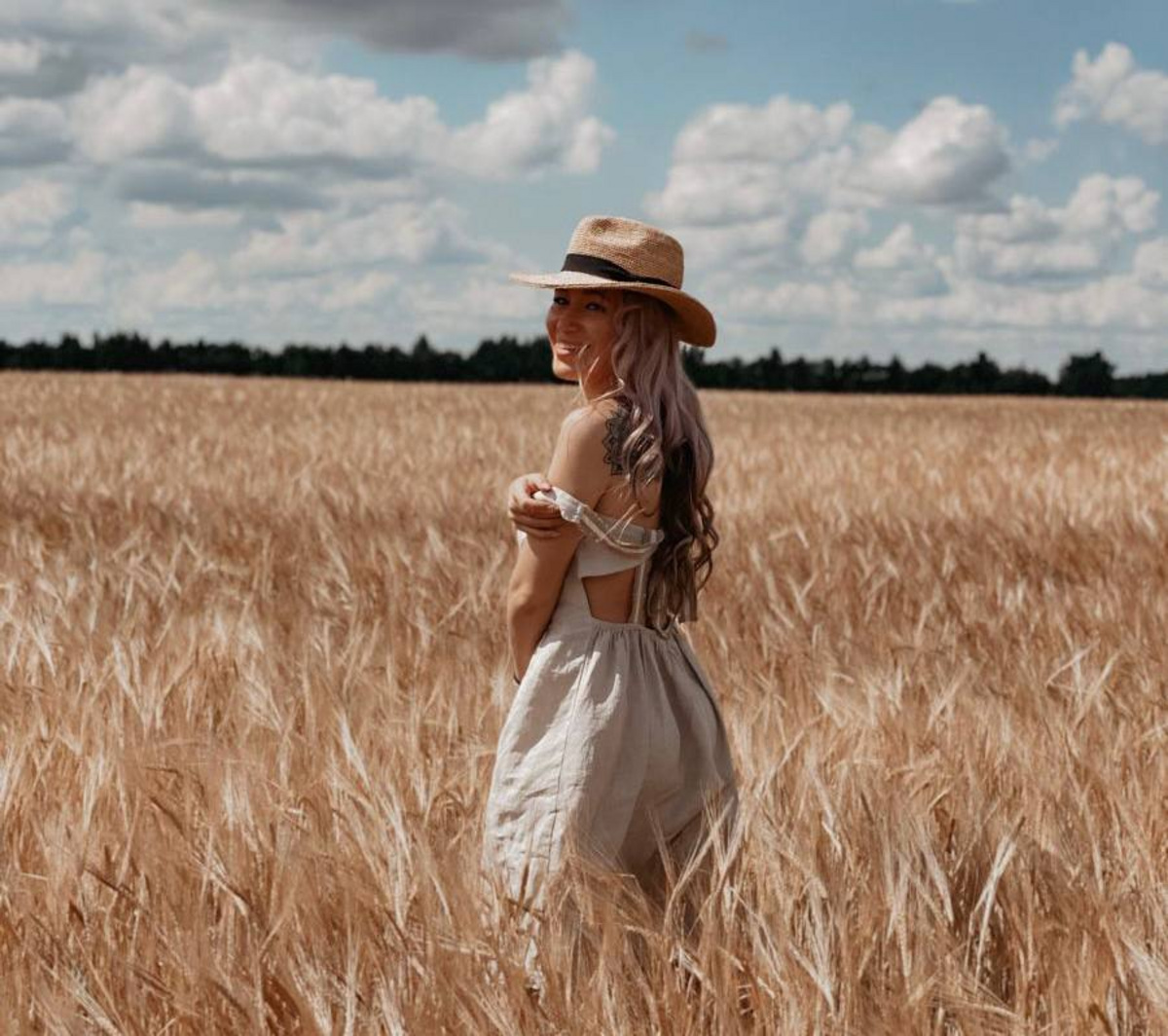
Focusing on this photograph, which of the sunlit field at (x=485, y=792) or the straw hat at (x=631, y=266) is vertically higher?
the straw hat at (x=631, y=266)

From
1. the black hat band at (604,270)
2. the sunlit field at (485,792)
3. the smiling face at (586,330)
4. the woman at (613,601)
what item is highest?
the black hat band at (604,270)

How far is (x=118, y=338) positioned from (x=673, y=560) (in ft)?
133

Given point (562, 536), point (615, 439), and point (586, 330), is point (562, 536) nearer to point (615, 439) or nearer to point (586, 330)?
point (615, 439)

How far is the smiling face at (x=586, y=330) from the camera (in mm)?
1824

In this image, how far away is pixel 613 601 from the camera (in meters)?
1.80

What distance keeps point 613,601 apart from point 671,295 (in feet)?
1.35

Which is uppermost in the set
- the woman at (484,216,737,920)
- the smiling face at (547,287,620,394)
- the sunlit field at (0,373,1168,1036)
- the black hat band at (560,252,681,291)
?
the black hat band at (560,252,681,291)

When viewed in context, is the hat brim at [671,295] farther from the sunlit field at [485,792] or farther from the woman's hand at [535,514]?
the sunlit field at [485,792]

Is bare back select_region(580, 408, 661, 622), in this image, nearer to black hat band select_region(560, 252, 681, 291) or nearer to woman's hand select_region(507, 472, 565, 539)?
woman's hand select_region(507, 472, 565, 539)

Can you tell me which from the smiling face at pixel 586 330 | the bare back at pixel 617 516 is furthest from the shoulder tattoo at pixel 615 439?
the smiling face at pixel 586 330

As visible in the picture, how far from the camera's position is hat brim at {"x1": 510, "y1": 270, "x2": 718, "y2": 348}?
175cm

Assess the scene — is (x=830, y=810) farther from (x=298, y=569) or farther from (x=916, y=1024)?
(x=298, y=569)

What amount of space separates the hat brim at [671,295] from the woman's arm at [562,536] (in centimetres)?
16

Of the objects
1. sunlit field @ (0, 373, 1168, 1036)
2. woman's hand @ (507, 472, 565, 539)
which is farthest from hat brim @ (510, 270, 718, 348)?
sunlit field @ (0, 373, 1168, 1036)
